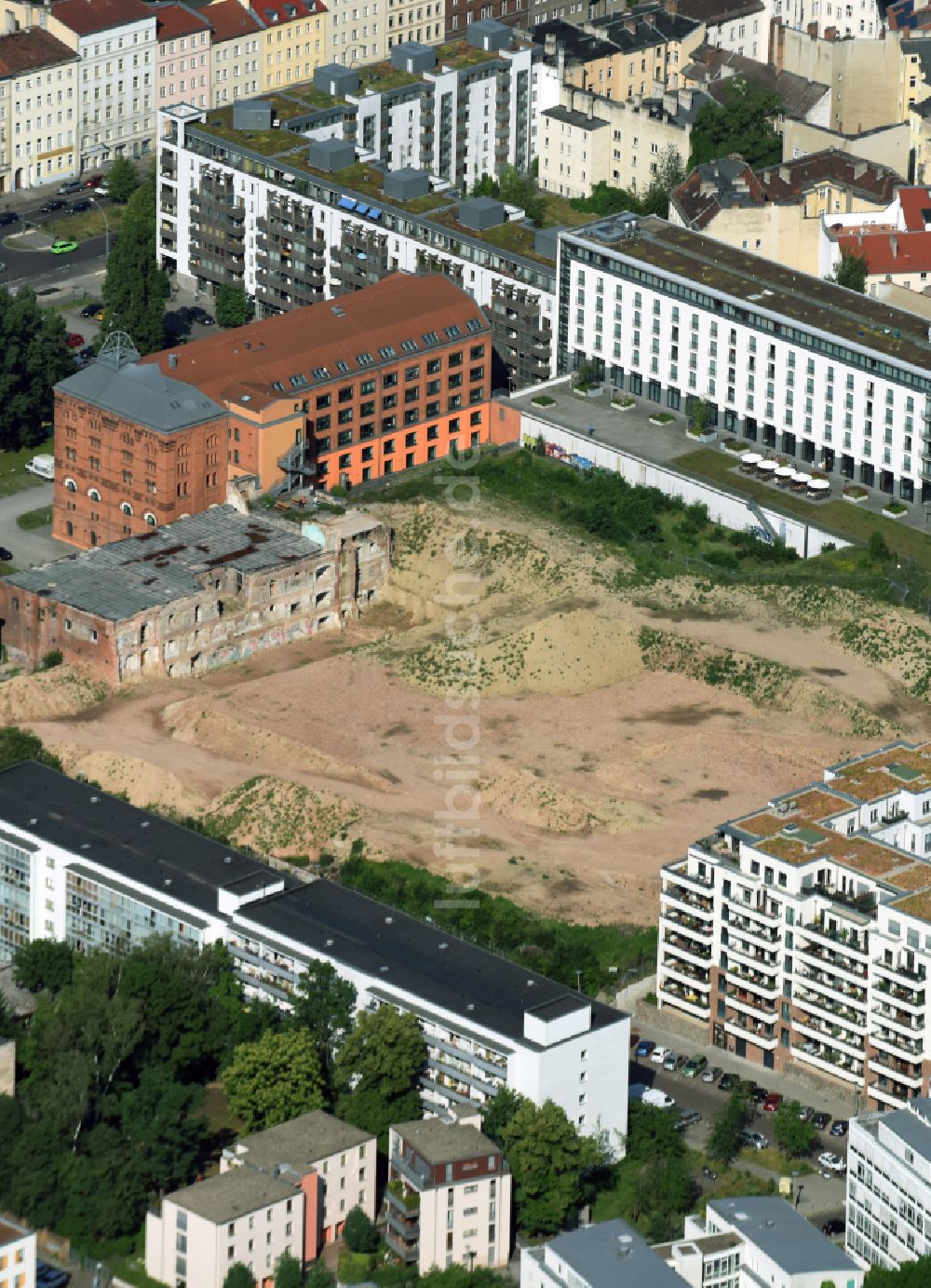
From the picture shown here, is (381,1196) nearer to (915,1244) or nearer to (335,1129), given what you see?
(335,1129)

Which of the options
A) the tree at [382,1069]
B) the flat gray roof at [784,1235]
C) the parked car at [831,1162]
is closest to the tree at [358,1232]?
the tree at [382,1069]

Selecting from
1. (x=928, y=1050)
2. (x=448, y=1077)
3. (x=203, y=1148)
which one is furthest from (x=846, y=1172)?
(x=203, y=1148)

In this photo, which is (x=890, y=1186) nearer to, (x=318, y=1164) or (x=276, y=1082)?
(x=318, y=1164)

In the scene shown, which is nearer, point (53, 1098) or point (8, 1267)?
point (8, 1267)

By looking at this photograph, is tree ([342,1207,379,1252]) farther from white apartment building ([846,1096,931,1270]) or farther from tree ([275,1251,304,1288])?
white apartment building ([846,1096,931,1270])

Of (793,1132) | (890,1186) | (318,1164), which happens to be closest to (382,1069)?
(318,1164)
